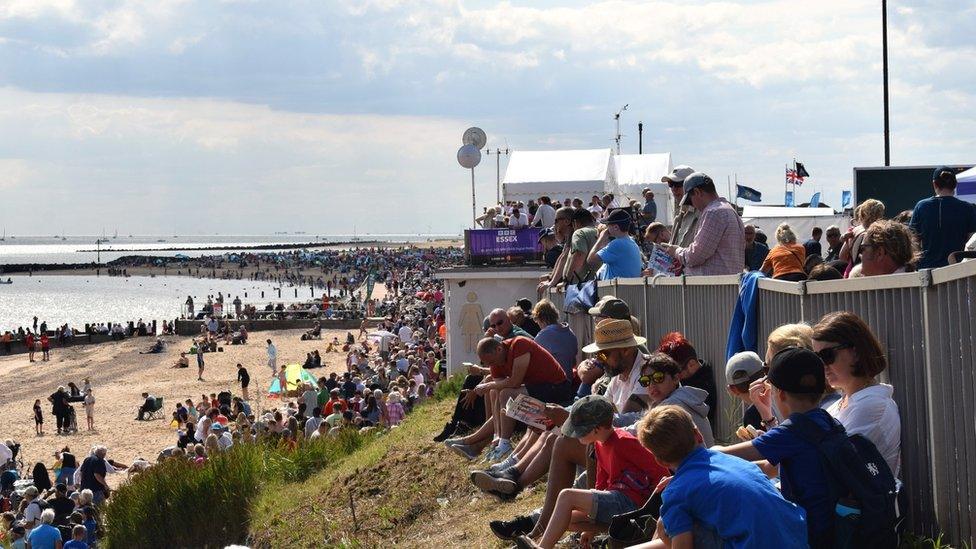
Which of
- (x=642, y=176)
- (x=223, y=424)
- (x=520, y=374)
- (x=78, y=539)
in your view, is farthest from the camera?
(x=642, y=176)

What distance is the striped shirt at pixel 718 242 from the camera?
348 inches

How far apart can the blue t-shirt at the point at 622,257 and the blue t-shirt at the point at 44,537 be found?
8.18 meters

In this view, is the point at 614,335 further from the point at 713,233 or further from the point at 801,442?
the point at 801,442

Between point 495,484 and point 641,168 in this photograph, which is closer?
point 495,484

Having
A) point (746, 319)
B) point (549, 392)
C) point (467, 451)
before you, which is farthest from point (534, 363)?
point (746, 319)

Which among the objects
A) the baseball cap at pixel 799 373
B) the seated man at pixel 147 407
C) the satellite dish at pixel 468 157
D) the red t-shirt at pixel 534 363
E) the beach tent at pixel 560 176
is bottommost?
the seated man at pixel 147 407

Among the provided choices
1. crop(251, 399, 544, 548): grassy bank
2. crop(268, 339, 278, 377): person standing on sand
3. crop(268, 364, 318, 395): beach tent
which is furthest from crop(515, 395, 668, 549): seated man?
crop(268, 339, 278, 377): person standing on sand

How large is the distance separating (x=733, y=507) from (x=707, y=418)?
2537 mm

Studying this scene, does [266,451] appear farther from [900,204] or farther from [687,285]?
[900,204]

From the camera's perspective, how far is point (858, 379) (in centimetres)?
510

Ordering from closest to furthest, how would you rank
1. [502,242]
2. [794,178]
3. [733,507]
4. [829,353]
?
[733,507] → [829,353] → [502,242] → [794,178]

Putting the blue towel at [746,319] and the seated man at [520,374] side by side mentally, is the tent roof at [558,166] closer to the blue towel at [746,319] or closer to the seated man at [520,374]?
the seated man at [520,374]

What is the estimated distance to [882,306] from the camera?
5656 millimetres

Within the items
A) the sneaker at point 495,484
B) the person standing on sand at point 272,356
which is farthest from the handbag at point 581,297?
the person standing on sand at point 272,356
